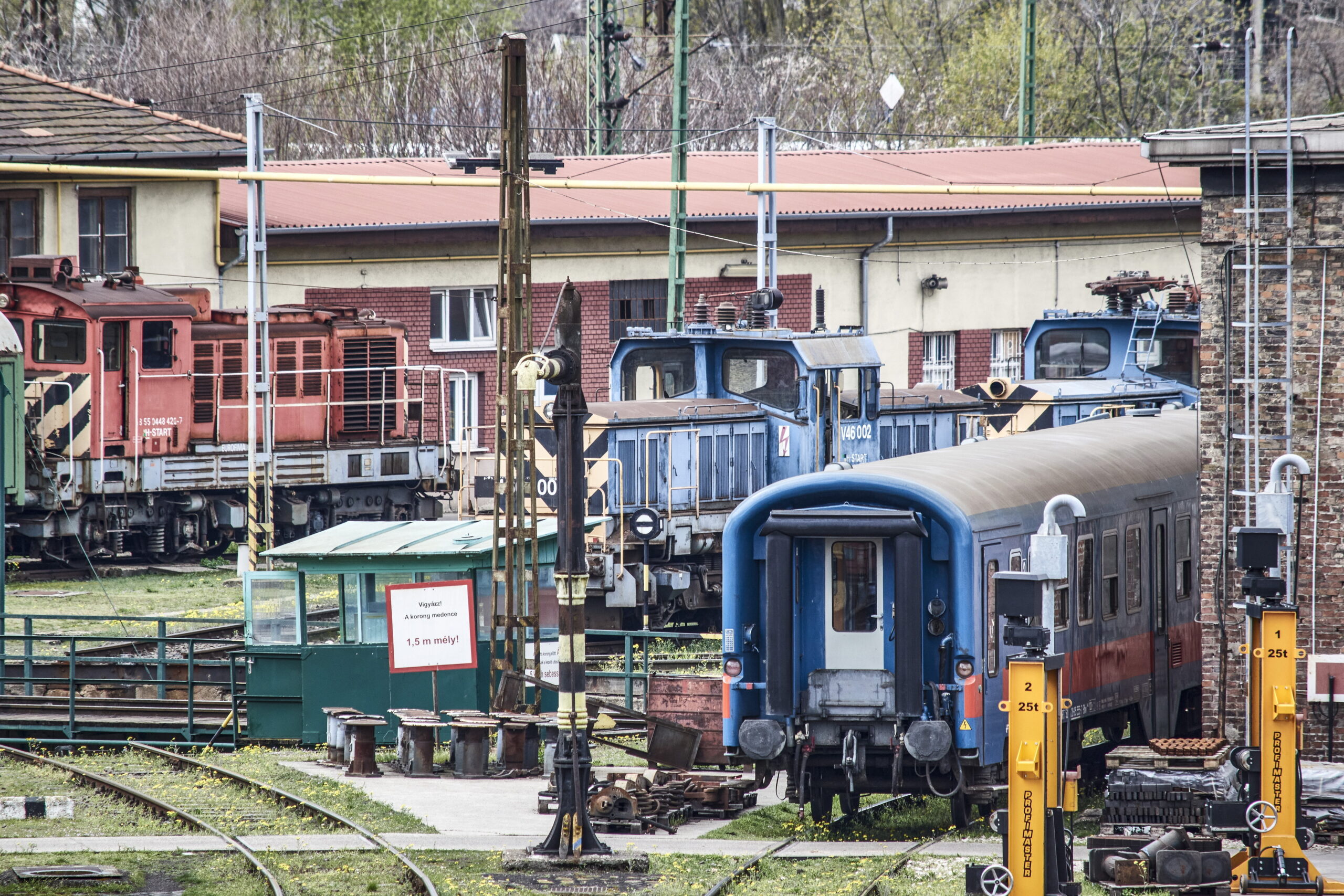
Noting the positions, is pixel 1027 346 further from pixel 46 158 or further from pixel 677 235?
pixel 46 158

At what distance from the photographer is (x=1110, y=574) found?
16.0 metres

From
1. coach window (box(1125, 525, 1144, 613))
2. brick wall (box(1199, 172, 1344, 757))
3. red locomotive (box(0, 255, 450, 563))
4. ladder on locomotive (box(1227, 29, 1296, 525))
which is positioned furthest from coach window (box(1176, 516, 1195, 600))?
red locomotive (box(0, 255, 450, 563))

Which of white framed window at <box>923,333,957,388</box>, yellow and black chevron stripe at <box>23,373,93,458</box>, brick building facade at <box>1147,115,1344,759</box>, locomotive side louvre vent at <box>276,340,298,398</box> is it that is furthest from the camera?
white framed window at <box>923,333,957,388</box>

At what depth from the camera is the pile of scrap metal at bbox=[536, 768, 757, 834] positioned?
1466cm

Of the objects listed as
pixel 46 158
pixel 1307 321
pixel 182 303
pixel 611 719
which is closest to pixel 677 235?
pixel 182 303

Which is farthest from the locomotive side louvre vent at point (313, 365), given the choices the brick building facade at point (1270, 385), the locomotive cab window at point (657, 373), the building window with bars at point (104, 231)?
the brick building facade at point (1270, 385)

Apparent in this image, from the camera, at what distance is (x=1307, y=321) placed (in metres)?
14.6

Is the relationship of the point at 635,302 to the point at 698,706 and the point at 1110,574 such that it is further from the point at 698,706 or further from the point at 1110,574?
the point at 1110,574

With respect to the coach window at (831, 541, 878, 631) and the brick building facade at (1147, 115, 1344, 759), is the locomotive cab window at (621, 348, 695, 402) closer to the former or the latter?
the brick building facade at (1147, 115, 1344, 759)

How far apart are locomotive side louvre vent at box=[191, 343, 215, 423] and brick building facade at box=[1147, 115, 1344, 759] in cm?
1822

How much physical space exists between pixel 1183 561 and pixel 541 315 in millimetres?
20137

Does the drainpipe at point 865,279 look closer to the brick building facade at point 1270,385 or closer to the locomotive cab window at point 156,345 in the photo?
the locomotive cab window at point 156,345

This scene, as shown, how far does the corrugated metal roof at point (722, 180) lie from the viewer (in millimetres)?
35438

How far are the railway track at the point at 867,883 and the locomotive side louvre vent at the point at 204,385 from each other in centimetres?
1693
